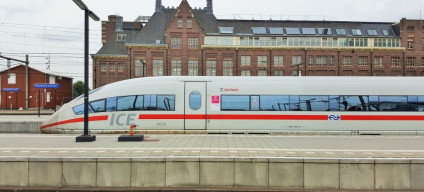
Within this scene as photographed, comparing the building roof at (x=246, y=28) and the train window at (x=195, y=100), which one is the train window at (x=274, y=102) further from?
the building roof at (x=246, y=28)

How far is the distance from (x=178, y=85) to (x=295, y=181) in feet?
39.7

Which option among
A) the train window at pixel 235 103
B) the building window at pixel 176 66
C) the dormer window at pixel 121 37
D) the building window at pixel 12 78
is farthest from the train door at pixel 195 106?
the dormer window at pixel 121 37

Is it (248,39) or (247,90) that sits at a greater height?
(248,39)

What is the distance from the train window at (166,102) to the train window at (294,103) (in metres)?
6.71

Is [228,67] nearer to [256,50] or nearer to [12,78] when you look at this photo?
[256,50]

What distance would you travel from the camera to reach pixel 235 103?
20.1 m

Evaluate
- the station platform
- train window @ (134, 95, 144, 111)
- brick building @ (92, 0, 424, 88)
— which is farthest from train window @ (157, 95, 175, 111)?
brick building @ (92, 0, 424, 88)

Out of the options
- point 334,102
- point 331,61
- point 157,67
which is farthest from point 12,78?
point 334,102

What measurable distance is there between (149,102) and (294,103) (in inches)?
324

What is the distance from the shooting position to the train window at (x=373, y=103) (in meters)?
20.2

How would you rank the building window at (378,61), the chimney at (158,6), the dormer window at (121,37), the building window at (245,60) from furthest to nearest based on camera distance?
the dormer window at (121,37)
the chimney at (158,6)
the building window at (378,61)
the building window at (245,60)

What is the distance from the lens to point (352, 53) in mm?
65562

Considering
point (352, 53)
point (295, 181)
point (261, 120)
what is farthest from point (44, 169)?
point (352, 53)

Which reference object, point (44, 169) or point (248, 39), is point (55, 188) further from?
point (248, 39)
